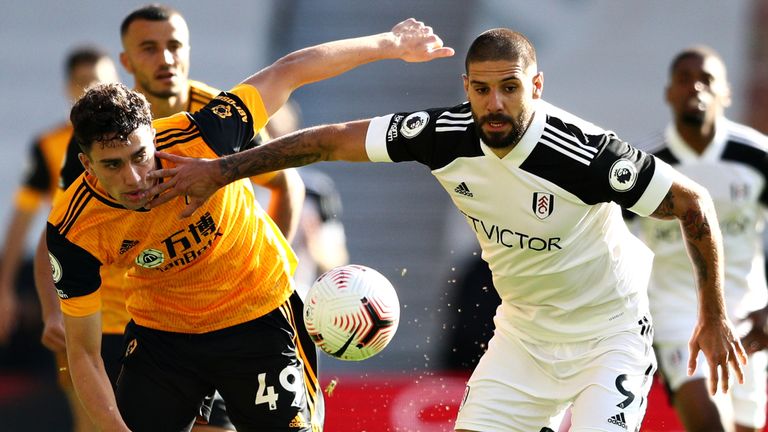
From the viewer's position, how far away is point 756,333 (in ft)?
23.8

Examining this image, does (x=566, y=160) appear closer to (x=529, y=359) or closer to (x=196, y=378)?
(x=529, y=359)

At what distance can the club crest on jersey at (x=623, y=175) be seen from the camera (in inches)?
200

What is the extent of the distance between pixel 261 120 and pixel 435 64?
28.8ft

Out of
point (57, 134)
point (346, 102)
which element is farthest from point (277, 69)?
point (346, 102)

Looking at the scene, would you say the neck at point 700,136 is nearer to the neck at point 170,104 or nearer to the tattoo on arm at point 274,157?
the neck at point 170,104

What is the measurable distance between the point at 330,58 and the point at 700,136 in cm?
307

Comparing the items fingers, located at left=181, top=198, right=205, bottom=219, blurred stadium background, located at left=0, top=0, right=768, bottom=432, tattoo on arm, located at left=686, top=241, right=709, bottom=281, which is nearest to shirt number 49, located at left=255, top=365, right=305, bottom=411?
fingers, located at left=181, top=198, right=205, bottom=219

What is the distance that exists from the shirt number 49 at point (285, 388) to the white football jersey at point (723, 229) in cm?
308

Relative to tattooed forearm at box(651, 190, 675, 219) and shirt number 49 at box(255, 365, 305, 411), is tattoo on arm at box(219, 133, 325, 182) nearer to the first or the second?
shirt number 49 at box(255, 365, 305, 411)

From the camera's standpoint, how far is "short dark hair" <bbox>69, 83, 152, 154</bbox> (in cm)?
513

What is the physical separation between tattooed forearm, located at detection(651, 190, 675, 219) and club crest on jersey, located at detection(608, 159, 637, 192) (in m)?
0.17

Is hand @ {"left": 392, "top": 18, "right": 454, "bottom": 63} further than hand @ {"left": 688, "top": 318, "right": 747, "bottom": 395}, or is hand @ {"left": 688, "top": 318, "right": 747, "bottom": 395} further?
hand @ {"left": 392, "top": 18, "right": 454, "bottom": 63}

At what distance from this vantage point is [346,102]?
46.9 feet

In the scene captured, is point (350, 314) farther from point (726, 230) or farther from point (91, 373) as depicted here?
point (726, 230)
